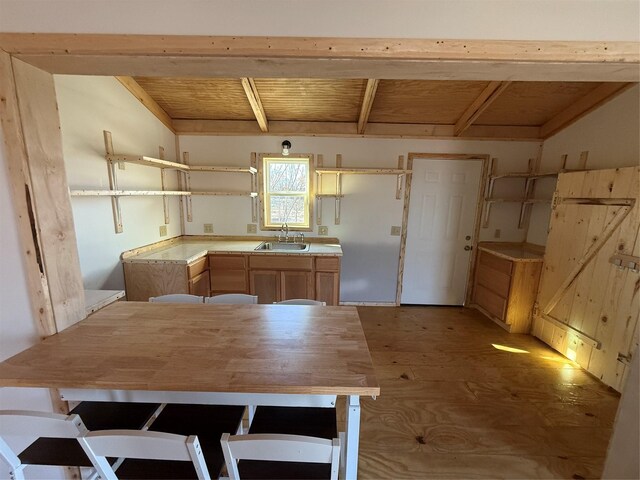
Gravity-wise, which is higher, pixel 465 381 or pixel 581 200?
pixel 581 200

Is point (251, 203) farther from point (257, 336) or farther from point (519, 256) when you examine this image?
point (519, 256)

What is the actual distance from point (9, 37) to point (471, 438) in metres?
3.13

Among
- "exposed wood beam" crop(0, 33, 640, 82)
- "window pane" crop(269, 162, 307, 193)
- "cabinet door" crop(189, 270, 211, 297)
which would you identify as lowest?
"cabinet door" crop(189, 270, 211, 297)

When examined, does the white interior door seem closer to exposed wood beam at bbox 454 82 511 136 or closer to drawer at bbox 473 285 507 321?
drawer at bbox 473 285 507 321

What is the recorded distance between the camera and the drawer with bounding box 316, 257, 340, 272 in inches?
121

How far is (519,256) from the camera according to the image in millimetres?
3010

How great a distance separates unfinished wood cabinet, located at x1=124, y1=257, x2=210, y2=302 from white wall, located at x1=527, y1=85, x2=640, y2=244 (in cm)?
425

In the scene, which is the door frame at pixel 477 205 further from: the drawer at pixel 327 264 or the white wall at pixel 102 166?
the white wall at pixel 102 166

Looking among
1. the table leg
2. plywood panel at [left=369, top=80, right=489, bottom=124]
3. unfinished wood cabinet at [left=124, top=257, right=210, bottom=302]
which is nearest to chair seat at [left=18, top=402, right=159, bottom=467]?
the table leg

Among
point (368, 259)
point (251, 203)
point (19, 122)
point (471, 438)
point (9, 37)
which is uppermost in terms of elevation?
point (9, 37)

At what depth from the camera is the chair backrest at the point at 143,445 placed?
79 centimetres

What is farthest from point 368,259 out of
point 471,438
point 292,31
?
point 292,31

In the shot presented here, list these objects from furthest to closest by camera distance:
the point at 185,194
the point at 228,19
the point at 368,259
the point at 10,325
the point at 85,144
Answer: the point at 368,259 < the point at 185,194 < the point at 85,144 < the point at 10,325 < the point at 228,19

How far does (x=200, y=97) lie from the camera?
294 centimetres
